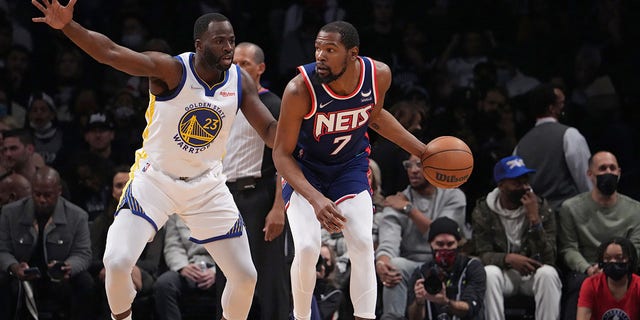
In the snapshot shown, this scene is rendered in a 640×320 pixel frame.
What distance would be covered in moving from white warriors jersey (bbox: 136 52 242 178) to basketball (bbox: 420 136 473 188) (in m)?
1.22

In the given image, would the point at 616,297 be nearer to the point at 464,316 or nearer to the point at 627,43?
the point at 464,316

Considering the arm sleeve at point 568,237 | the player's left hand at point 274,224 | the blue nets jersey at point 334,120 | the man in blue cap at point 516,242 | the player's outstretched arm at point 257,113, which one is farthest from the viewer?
the arm sleeve at point 568,237

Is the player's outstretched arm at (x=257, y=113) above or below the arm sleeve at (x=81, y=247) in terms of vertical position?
above

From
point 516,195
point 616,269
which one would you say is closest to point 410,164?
point 516,195

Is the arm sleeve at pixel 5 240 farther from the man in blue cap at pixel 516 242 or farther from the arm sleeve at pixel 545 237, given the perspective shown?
the arm sleeve at pixel 545 237

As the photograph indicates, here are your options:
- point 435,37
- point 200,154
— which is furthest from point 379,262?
point 435,37

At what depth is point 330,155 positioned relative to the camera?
6.36 metres

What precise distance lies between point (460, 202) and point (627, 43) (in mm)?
3452

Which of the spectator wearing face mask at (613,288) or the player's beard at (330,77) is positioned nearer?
the player's beard at (330,77)

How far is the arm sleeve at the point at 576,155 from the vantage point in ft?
29.0

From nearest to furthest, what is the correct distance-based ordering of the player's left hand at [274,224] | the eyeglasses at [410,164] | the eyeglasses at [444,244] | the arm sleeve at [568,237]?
1. the player's left hand at [274,224]
2. the eyeglasses at [444,244]
3. the arm sleeve at [568,237]
4. the eyeglasses at [410,164]

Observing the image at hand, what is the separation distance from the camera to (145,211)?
19.7 feet

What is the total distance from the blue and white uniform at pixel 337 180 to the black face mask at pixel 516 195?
2374 mm

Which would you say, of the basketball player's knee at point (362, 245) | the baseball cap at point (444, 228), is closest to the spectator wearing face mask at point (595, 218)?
the baseball cap at point (444, 228)
